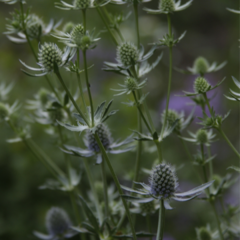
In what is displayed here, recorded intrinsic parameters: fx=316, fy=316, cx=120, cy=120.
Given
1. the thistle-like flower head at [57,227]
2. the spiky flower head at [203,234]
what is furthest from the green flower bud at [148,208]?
the thistle-like flower head at [57,227]

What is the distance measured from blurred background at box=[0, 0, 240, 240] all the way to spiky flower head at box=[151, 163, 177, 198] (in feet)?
1.10

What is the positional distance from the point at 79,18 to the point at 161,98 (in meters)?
0.93

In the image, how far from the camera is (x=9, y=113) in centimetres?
112

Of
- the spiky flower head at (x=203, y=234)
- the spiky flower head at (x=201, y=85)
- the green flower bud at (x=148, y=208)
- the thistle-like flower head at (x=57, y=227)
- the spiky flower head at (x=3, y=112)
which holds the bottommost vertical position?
the thistle-like flower head at (x=57, y=227)

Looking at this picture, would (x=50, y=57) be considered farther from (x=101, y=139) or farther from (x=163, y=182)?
(x=163, y=182)

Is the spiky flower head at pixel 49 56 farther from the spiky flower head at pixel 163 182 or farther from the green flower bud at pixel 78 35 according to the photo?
the spiky flower head at pixel 163 182

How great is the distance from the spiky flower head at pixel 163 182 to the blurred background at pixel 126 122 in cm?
34

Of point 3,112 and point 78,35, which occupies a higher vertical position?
point 78,35

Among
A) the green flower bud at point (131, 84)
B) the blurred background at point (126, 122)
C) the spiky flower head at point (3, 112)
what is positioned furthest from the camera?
the blurred background at point (126, 122)

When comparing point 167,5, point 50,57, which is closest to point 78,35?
point 50,57

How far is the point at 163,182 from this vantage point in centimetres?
75

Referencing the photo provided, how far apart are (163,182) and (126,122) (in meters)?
1.25

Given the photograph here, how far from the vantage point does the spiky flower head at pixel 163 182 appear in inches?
29.3

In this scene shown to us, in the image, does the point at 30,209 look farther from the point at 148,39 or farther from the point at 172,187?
the point at 148,39
